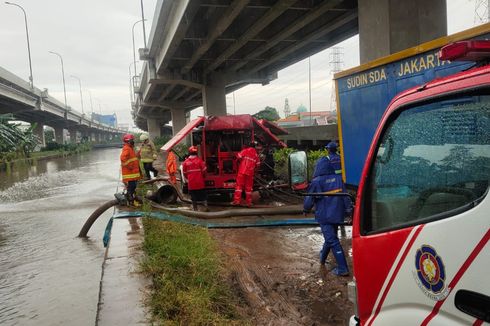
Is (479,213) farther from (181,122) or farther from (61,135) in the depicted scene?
(61,135)

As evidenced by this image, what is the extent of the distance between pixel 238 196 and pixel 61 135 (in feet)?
229

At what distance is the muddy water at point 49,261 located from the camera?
5148mm

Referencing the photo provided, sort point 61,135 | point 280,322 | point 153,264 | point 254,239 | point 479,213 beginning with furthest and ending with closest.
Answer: point 61,135 → point 254,239 → point 153,264 → point 280,322 → point 479,213

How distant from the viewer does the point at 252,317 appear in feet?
13.0

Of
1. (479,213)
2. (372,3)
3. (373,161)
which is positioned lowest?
(479,213)

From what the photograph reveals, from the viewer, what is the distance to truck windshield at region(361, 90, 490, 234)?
1.64 metres

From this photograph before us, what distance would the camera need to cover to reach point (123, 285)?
4605mm

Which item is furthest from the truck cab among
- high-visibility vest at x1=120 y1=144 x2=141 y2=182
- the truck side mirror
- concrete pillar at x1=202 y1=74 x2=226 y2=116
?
concrete pillar at x1=202 y1=74 x2=226 y2=116

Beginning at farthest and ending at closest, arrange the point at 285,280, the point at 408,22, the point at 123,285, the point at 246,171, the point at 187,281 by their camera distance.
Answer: the point at 246,171 → the point at 408,22 → the point at 285,280 → the point at 123,285 → the point at 187,281

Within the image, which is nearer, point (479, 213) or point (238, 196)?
point (479, 213)

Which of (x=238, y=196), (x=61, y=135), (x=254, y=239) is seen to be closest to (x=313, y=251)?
(x=254, y=239)

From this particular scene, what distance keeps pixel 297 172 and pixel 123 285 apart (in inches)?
96.9

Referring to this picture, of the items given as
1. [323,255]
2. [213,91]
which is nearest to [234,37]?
[213,91]

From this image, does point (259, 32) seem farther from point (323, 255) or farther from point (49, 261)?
point (323, 255)
